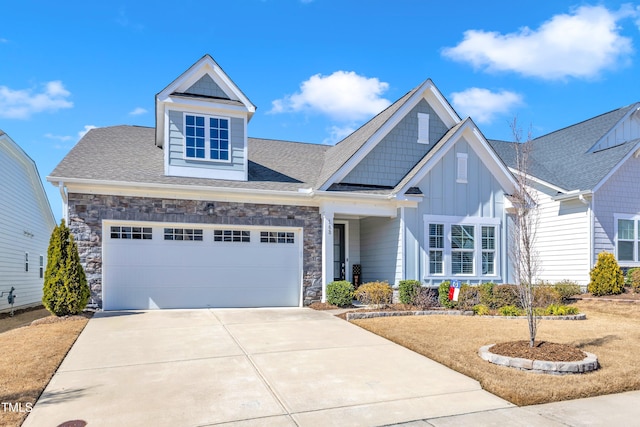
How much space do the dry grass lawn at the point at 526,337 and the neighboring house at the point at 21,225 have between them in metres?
12.9

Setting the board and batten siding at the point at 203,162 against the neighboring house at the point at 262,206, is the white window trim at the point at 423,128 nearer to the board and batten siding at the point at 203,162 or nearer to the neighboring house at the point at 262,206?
the neighboring house at the point at 262,206

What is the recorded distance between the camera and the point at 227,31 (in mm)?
13531

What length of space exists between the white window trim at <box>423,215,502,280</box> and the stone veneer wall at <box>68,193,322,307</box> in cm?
333

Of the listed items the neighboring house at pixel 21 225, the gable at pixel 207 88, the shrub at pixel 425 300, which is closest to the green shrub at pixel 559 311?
the shrub at pixel 425 300

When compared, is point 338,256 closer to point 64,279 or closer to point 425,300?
point 425,300

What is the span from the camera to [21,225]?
1739 cm

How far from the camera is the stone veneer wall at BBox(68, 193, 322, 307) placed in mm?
11672

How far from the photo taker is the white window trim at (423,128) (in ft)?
49.6

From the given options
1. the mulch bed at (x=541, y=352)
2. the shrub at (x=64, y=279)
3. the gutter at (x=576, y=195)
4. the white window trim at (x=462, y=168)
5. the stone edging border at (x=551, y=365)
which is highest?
the white window trim at (x=462, y=168)

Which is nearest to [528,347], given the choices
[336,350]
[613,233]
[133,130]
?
[336,350]

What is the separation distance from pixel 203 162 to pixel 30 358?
773 cm

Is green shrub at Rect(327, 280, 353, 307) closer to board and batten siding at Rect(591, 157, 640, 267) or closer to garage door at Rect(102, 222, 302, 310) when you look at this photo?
garage door at Rect(102, 222, 302, 310)

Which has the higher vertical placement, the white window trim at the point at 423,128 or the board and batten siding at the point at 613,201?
the white window trim at the point at 423,128

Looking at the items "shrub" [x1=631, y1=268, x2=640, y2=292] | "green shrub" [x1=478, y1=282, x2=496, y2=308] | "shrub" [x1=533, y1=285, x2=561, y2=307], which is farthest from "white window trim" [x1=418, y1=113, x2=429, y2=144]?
"shrub" [x1=631, y1=268, x2=640, y2=292]
